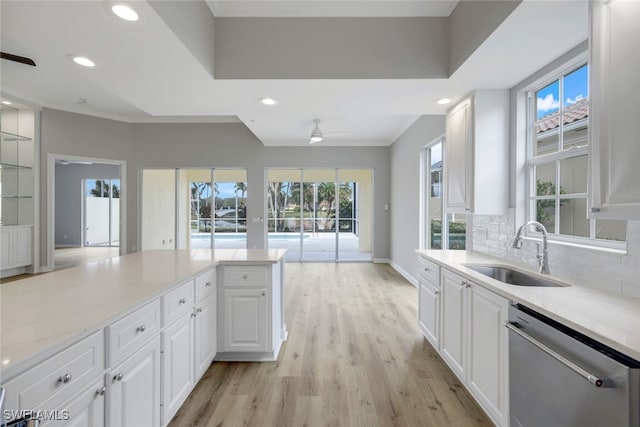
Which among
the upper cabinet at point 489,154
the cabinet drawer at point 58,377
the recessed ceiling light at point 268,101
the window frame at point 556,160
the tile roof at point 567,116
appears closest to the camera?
the cabinet drawer at point 58,377

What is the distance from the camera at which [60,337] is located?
965mm

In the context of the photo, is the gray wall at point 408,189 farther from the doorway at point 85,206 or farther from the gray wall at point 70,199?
the gray wall at point 70,199

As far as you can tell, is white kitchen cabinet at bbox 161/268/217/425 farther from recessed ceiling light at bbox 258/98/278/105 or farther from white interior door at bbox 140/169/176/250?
white interior door at bbox 140/169/176/250

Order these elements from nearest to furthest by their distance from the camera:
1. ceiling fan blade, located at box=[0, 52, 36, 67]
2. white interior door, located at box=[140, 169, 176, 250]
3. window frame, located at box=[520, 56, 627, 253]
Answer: window frame, located at box=[520, 56, 627, 253]
ceiling fan blade, located at box=[0, 52, 36, 67]
white interior door, located at box=[140, 169, 176, 250]

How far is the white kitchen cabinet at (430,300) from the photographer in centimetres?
247

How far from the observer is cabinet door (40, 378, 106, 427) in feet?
3.18

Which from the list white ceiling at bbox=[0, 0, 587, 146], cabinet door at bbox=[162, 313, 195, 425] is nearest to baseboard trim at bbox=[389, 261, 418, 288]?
white ceiling at bbox=[0, 0, 587, 146]

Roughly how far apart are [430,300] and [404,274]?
3.03m

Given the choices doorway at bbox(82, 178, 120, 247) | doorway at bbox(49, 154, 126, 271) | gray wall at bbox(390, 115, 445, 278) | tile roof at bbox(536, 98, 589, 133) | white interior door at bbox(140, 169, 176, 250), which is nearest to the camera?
tile roof at bbox(536, 98, 589, 133)

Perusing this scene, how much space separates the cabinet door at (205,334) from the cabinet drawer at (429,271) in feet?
6.10

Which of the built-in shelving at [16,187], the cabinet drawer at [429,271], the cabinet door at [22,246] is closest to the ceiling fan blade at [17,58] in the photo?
the built-in shelving at [16,187]

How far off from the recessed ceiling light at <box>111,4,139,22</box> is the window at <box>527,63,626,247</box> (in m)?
2.85

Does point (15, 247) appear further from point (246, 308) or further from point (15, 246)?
point (246, 308)

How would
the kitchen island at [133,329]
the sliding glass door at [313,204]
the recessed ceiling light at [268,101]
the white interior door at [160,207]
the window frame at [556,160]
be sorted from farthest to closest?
the sliding glass door at [313,204]
the white interior door at [160,207]
the recessed ceiling light at [268,101]
the window frame at [556,160]
the kitchen island at [133,329]
